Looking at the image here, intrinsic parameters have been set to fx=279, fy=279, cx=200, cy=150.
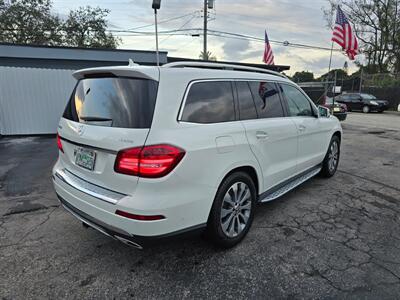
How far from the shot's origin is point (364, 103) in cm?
2053

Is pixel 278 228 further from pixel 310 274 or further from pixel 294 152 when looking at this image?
pixel 294 152

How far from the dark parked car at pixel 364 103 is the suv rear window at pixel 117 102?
73.1 feet

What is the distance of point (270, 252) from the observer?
278cm

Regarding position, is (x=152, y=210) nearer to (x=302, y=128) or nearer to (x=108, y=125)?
(x=108, y=125)

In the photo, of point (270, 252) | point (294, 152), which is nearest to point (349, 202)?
point (294, 152)

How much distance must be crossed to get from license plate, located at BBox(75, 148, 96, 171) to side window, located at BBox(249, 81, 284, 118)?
180 centimetres

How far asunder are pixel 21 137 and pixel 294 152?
9175 mm

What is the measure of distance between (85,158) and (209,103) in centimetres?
121

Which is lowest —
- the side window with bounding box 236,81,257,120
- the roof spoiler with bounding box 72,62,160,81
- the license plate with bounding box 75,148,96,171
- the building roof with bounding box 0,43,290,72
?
the license plate with bounding box 75,148,96,171

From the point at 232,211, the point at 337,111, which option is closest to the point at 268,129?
the point at 232,211

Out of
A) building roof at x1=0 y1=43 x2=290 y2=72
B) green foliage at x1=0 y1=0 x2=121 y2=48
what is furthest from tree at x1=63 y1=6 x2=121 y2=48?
building roof at x1=0 y1=43 x2=290 y2=72

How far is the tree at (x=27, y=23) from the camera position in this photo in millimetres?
23516

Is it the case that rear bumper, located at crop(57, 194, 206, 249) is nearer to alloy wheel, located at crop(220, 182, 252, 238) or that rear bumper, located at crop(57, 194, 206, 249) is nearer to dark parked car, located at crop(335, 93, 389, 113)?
alloy wheel, located at crop(220, 182, 252, 238)

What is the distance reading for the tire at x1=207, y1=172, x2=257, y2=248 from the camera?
2562 mm
